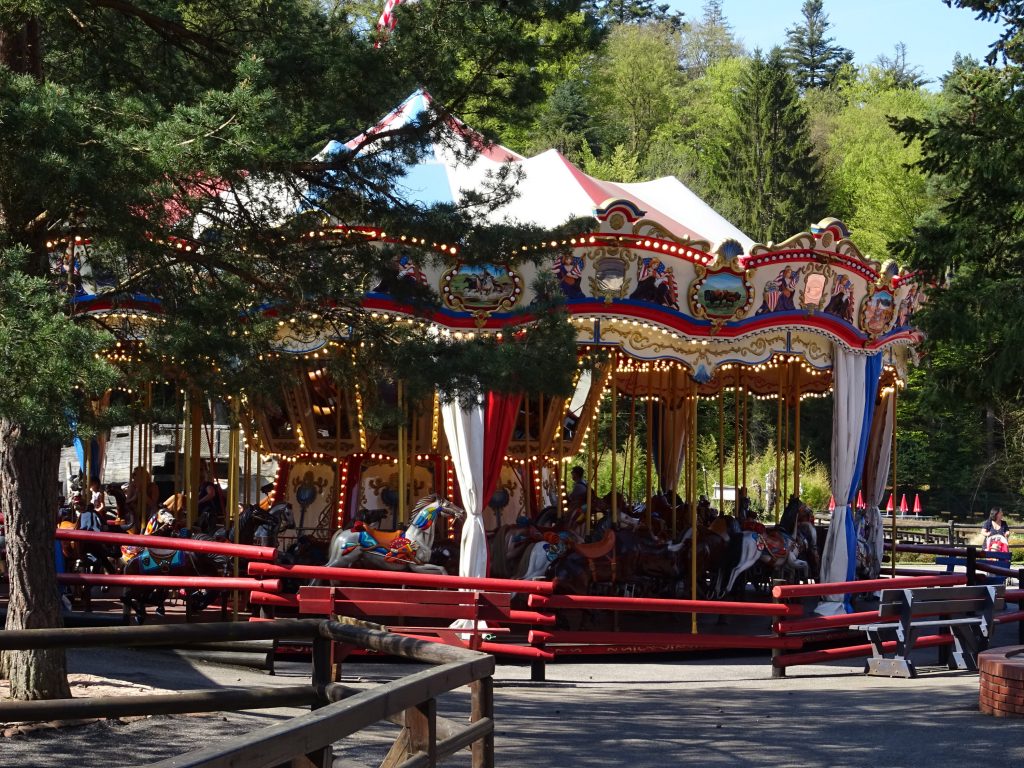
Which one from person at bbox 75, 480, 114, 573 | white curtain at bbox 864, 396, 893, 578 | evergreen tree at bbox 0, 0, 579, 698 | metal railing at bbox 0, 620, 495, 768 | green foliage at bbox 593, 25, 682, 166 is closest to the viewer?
metal railing at bbox 0, 620, 495, 768

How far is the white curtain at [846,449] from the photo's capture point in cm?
1681

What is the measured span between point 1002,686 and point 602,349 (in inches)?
232

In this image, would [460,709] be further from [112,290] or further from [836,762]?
[112,290]

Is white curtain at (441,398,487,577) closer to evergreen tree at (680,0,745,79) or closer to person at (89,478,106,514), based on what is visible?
person at (89,478,106,514)

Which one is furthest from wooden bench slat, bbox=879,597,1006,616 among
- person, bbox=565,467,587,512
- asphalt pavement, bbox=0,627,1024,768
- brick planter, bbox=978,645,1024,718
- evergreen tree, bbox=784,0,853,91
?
evergreen tree, bbox=784,0,853,91

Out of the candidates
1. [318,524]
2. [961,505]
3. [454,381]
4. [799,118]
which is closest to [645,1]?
[799,118]

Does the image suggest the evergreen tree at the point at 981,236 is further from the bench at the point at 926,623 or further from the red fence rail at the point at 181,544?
the red fence rail at the point at 181,544

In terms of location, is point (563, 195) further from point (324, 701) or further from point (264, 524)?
point (324, 701)

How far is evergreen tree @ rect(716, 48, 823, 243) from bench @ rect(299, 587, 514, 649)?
39.4 m

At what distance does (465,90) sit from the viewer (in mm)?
10906

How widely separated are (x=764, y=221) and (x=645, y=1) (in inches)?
1652

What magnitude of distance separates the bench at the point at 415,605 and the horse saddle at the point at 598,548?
2482 millimetres

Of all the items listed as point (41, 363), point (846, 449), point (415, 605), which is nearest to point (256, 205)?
point (41, 363)

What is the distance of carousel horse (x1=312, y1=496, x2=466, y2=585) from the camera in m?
13.9
